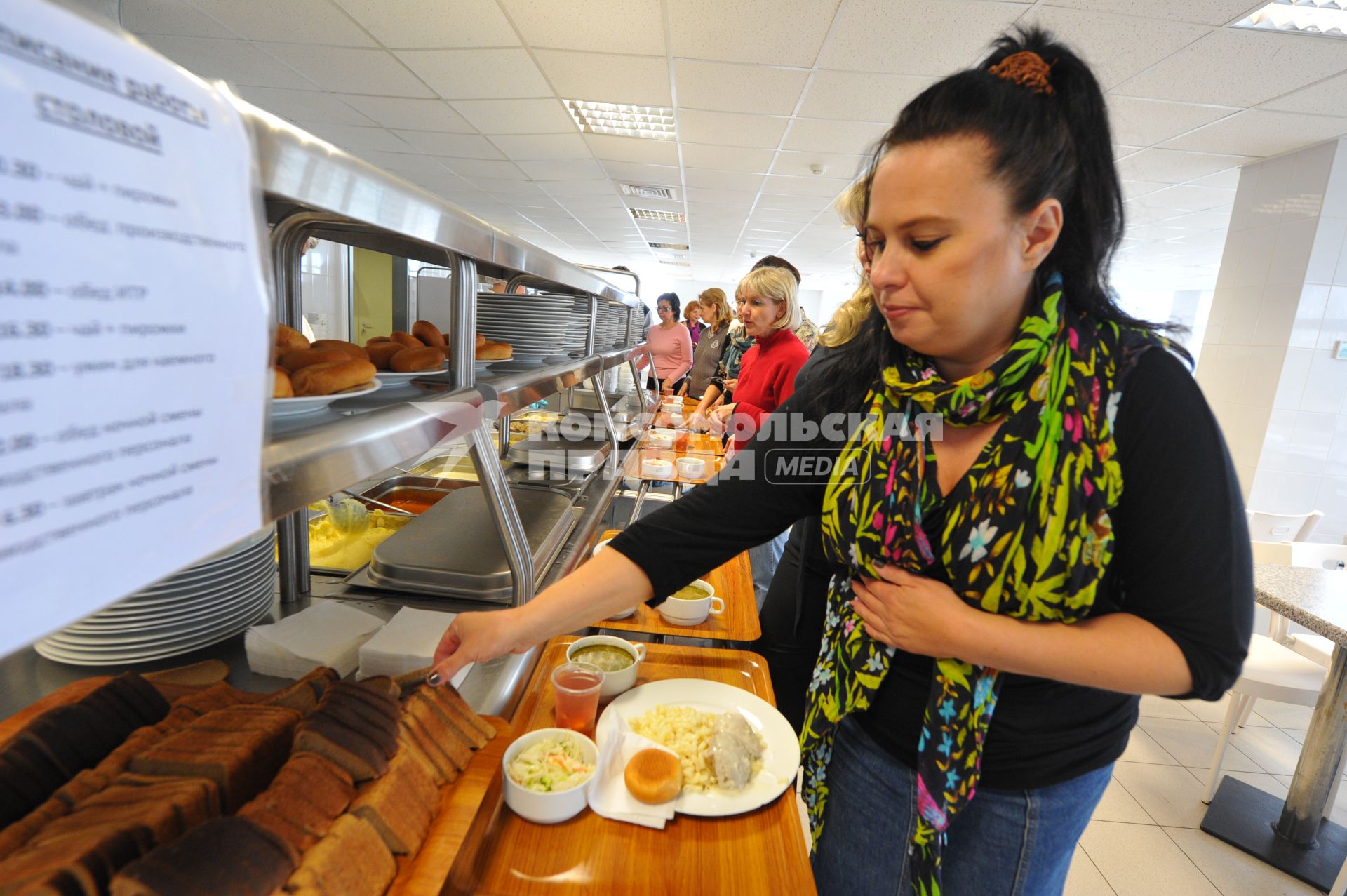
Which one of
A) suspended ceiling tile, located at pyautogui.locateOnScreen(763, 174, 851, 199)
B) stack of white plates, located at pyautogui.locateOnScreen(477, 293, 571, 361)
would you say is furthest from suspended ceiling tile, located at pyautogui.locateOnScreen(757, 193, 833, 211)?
stack of white plates, located at pyautogui.locateOnScreen(477, 293, 571, 361)

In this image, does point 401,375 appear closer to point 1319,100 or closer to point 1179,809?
point 1179,809

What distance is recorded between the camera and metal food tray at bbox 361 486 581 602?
1419mm

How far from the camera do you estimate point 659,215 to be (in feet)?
29.1

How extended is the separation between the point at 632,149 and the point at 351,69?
239cm

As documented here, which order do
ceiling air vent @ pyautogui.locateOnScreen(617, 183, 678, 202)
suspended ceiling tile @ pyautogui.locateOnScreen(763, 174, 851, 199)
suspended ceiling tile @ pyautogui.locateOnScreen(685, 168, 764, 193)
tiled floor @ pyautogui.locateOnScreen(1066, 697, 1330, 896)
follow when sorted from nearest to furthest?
tiled floor @ pyautogui.locateOnScreen(1066, 697, 1330, 896) → suspended ceiling tile @ pyautogui.locateOnScreen(763, 174, 851, 199) → suspended ceiling tile @ pyautogui.locateOnScreen(685, 168, 764, 193) → ceiling air vent @ pyautogui.locateOnScreen(617, 183, 678, 202)

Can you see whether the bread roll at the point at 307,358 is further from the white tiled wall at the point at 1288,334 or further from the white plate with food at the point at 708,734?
the white tiled wall at the point at 1288,334

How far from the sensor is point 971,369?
1028 mm

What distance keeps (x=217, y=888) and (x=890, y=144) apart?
122 cm

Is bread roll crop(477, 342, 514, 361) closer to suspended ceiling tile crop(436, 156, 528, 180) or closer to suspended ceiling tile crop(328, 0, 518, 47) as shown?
suspended ceiling tile crop(328, 0, 518, 47)

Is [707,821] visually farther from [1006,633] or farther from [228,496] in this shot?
[228,496]

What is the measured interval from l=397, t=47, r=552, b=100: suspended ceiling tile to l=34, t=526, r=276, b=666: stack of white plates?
3.96 metres

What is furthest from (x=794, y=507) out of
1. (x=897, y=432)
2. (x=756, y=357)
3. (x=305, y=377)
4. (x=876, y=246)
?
(x=756, y=357)

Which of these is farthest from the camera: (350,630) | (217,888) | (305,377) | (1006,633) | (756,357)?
(756,357)

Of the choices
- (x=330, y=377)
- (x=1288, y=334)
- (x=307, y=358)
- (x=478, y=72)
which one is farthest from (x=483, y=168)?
(x=1288, y=334)
